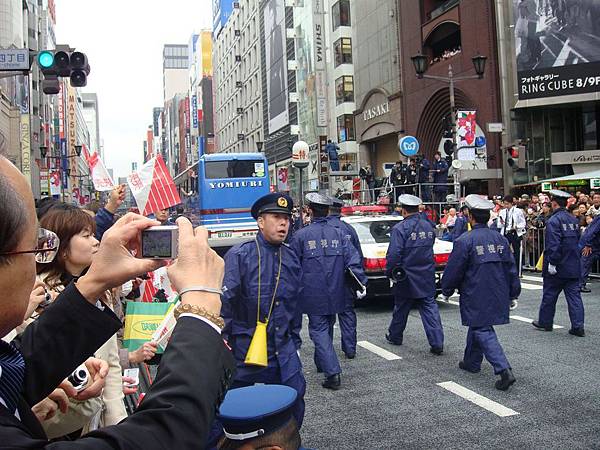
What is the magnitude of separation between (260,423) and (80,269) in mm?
1292

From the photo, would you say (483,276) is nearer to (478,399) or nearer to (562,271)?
(478,399)

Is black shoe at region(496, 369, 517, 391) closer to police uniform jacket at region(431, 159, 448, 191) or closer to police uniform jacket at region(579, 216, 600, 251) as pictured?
police uniform jacket at region(579, 216, 600, 251)

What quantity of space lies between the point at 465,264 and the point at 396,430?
226 cm

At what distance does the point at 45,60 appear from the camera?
982cm

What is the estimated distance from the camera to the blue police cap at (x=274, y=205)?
463 centimetres

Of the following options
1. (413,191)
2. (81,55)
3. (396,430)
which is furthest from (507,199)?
(396,430)

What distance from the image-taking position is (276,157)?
5191cm

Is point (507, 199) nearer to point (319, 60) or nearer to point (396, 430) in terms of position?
point (396, 430)

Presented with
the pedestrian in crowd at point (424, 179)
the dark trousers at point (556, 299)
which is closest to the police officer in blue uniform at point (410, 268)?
the dark trousers at point (556, 299)

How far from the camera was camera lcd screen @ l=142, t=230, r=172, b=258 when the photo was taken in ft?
4.77

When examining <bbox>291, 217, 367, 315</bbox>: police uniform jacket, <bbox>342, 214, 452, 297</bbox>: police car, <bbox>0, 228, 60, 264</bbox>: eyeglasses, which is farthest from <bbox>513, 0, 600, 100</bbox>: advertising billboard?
<bbox>0, 228, 60, 264</bbox>: eyeglasses

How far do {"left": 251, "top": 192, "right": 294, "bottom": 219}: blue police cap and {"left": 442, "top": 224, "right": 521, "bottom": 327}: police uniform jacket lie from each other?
243 centimetres

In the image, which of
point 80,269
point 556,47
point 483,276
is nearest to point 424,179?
point 556,47

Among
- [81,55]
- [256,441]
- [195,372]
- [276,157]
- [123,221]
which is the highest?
[276,157]
